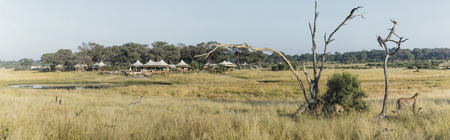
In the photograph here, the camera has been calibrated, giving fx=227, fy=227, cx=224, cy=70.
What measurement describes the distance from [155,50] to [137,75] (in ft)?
121

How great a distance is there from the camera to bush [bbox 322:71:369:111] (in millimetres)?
7295

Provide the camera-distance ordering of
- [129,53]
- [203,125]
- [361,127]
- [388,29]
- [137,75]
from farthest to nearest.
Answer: [129,53] < [137,75] < [388,29] < [203,125] < [361,127]

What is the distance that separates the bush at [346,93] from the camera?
729 cm

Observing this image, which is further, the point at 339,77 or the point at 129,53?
the point at 129,53

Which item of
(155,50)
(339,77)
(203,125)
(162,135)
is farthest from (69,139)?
(155,50)

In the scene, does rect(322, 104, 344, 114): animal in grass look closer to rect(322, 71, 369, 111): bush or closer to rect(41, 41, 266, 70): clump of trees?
rect(322, 71, 369, 111): bush

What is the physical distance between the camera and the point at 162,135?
3.90 metres

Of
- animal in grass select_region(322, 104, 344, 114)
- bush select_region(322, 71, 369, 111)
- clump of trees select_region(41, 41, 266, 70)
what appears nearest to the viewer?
animal in grass select_region(322, 104, 344, 114)

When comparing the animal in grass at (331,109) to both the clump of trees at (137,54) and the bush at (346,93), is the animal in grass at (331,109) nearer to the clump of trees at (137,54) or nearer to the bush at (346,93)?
the bush at (346,93)

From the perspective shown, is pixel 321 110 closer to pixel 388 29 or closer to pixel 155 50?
pixel 388 29

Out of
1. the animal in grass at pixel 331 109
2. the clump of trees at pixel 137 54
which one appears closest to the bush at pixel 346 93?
the animal in grass at pixel 331 109

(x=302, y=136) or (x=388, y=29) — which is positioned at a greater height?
(x=388, y=29)

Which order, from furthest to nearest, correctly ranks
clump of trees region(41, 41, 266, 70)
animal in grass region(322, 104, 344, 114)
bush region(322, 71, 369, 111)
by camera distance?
clump of trees region(41, 41, 266, 70)
bush region(322, 71, 369, 111)
animal in grass region(322, 104, 344, 114)

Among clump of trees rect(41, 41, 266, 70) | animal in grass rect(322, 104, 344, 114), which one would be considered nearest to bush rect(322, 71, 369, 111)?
animal in grass rect(322, 104, 344, 114)
